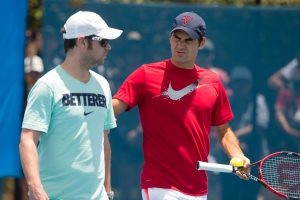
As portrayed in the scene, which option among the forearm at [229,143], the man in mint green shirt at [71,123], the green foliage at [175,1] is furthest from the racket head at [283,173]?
the green foliage at [175,1]

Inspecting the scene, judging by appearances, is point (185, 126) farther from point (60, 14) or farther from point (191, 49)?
point (60, 14)

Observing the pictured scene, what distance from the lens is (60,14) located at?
27.7 feet

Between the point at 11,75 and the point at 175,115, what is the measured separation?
2.60 metres

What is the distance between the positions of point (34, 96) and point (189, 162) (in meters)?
1.41

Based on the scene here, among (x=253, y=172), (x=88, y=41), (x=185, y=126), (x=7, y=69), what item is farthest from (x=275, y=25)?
(x=88, y=41)

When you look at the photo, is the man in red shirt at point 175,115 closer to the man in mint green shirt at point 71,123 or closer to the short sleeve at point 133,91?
the short sleeve at point 133,91

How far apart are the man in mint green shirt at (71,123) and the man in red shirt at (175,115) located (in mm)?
672

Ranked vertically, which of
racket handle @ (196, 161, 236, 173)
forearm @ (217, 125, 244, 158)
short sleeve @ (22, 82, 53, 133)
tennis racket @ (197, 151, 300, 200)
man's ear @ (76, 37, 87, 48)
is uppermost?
man's ear @ (76, 37, 87, 48)

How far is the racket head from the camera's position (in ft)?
19.2

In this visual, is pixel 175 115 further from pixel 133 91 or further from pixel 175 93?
pixel 133 91

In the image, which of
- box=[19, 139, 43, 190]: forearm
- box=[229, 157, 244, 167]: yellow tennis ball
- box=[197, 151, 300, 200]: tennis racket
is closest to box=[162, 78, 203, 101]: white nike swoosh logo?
box=[229, 157, 244, 167]: yellow tennis ball

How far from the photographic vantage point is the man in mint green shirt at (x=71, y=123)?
4770mm

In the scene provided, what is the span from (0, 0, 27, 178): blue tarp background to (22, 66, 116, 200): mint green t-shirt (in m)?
2.98

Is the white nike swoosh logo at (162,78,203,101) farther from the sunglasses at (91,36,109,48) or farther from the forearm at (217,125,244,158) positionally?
the sunglasses at (91,36,109,48)
